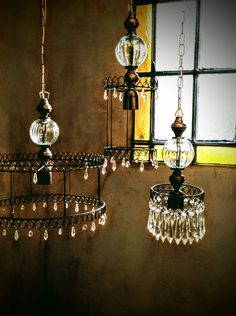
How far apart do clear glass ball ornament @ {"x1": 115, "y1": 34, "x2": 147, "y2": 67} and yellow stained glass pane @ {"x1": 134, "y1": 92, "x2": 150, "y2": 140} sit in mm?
1685

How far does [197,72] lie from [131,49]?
1.69 metres

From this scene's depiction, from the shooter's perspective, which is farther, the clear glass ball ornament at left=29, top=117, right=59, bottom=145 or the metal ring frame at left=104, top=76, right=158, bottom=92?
the metal ring frame at left=104, top=76, right=158, bottom=92

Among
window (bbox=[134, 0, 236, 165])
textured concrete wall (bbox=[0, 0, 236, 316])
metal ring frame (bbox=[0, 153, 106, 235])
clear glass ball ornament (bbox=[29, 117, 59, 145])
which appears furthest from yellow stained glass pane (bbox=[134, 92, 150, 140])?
clear glass ball ornament (bbox=[29, 117, 59, 145])

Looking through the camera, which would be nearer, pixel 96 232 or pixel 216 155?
pixel 216 155

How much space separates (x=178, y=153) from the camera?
2160 millimetres

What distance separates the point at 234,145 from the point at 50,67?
6.93ft

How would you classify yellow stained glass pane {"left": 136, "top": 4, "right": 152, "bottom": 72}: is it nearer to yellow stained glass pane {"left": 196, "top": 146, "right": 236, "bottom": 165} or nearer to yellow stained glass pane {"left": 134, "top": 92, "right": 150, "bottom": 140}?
yellow stained glass pane {"left": 134, "top": 92, "right": 150, "bottom": 140}

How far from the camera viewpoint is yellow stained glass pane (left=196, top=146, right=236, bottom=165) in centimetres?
370

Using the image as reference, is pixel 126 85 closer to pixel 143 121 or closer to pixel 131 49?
pixel 131 49

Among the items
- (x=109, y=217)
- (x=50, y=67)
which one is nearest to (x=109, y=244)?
(x=109, y=217)

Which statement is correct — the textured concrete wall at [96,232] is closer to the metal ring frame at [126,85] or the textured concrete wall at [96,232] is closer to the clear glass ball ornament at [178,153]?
the metal ring frame at [126,85]

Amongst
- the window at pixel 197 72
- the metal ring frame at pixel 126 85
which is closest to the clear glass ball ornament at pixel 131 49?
the metal ring frame at pixel 126 85

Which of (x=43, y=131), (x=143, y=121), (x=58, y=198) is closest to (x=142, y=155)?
(x=143, y=121)

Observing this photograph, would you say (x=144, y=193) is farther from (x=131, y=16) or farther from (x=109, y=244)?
(x=131, y=16)
